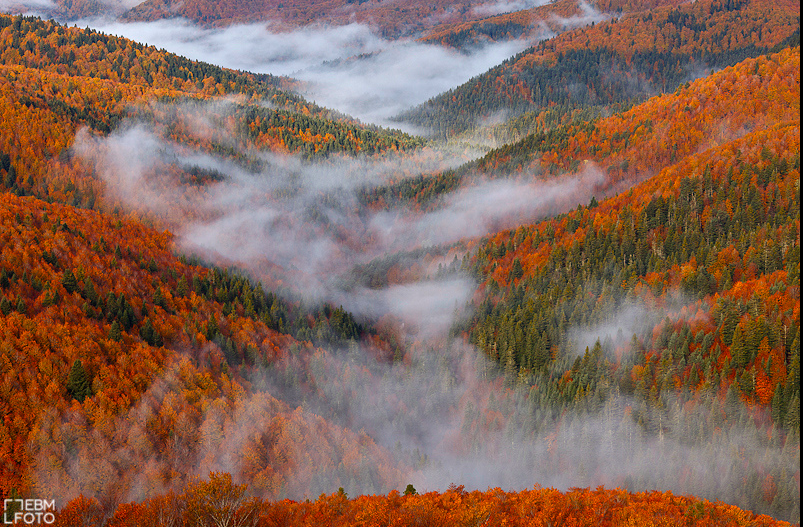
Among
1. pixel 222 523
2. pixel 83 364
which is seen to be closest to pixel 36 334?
pixel 83 364

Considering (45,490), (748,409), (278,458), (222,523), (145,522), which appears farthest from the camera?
(278,458)

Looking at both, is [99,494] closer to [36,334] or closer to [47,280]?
[36,334]

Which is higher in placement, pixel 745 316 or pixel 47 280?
pixel 47 280

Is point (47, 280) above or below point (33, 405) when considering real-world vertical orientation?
above

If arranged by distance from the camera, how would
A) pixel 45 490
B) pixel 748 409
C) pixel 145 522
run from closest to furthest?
1. pixel 145 522
2. pixel 45 490
3. pixel 748 409

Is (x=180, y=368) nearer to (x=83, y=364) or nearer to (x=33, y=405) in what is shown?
(x=83, y=364)

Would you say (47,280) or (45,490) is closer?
(45,490)

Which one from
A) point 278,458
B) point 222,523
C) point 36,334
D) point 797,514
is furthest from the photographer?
point 278,458

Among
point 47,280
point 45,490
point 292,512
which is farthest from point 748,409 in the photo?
point 47,280

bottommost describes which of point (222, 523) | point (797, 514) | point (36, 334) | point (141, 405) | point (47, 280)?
point (797, 514)

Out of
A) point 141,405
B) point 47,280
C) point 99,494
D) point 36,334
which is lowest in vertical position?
point 99,494
